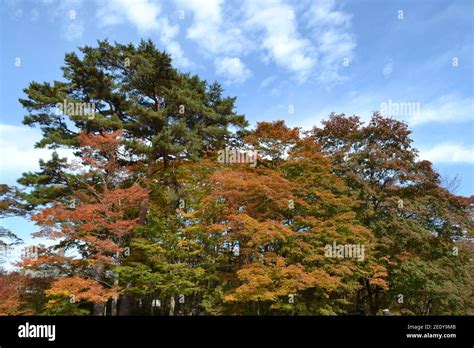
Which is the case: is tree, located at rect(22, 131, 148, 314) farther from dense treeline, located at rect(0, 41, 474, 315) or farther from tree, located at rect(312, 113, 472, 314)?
tree, located at rect(312, 113, 472, 314)

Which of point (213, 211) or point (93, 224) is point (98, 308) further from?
point (213, 211)

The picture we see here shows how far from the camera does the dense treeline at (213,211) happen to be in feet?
40.3

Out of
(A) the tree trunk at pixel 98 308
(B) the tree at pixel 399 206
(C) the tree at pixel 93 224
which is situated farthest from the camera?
(B) the tree at pixel 399 206

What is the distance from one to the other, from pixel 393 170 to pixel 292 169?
18.6 ft

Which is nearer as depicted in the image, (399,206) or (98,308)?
(98,308)

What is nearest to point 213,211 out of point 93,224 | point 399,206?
point 93,224

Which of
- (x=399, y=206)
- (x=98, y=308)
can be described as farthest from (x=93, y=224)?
(x=399, y=206)

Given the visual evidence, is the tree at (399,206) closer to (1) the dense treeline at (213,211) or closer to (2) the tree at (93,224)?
(1) the dense treeline at (213,211)

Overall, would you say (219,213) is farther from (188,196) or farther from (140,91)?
(140,91)

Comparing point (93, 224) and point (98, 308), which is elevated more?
point (93, 224)

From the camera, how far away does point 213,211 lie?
13.4 m

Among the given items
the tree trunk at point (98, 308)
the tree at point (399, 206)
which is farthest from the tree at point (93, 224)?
the tree at point (399, 206)

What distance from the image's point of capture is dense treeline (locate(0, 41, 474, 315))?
40.3ft

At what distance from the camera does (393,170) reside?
1652 centimetres
